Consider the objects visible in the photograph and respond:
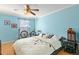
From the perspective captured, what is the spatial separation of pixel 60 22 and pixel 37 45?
0.48m

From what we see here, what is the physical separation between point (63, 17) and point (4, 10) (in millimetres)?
843

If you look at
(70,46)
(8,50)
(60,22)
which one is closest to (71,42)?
(70,46)

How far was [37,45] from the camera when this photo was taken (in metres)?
1.63

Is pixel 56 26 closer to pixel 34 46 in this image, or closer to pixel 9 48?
pixel 34 46

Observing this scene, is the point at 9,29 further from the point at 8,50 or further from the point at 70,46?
the point at 70,46

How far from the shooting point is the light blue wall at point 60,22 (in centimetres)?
160

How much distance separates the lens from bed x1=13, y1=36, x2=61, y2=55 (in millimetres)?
1595

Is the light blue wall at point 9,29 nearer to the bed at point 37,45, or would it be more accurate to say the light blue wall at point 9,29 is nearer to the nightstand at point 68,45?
the bed at point 37,45

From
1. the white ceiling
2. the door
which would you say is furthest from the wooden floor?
the white ceiling

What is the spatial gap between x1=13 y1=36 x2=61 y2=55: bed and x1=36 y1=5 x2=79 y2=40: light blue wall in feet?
0.42

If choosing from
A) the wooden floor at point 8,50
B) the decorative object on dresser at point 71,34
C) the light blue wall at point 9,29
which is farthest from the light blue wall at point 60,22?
the wooden floor at point 8,50

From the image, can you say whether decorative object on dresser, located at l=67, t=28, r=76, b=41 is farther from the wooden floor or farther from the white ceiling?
the white ceiling
